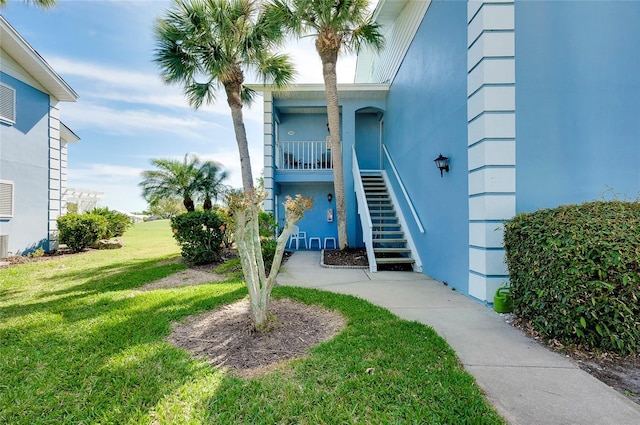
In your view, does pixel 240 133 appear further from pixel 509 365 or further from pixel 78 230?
pixel 509 365

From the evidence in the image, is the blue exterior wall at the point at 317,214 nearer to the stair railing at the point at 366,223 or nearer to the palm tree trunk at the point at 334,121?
the stair railing at the point at 366,223

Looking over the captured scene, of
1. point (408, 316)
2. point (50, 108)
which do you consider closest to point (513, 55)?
point (408, 316)

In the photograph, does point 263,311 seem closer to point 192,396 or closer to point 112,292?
point 192,396

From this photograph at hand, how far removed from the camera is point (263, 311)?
10.8ft

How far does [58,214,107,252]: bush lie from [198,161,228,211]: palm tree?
4.57m

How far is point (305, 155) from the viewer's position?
11148 mm

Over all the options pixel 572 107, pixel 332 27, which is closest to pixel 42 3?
pixel 332 27

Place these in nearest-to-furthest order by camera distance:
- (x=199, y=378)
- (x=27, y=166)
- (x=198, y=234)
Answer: (x=199, y=378)
(x=198, y=234)
(x=27, y=166)

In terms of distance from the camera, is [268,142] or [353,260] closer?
[353,260]

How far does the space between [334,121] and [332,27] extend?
2386 mm

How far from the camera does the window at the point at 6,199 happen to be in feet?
26.9

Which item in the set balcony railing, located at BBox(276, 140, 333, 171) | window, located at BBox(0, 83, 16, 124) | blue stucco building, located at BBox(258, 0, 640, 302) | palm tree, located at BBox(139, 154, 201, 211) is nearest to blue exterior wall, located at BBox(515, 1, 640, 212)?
blue stucco building, located at BBox(258, 0, 640, 302)

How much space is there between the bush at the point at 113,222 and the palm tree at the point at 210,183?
383cm

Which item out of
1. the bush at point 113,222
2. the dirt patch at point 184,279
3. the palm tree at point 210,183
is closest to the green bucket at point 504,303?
the dirt patch at point 184,279
